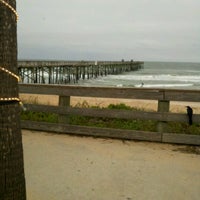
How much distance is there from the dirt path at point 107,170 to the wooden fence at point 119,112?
167 millimetres

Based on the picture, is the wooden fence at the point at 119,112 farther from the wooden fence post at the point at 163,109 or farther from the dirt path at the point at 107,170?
the dirt path at the point at 107,170

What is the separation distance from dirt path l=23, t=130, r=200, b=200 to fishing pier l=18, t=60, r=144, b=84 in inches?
979

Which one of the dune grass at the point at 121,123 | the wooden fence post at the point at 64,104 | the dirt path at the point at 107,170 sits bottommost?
the dirt path at the point at 107,170

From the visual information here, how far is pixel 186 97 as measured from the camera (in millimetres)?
5852

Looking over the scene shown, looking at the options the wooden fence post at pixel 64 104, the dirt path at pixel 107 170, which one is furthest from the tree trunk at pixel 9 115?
the wooden fence post at pixel 64 104

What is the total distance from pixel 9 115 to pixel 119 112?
388 cm

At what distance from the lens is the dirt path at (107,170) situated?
3.85 metres

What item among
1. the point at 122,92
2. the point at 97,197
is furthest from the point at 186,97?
the point at 97,197

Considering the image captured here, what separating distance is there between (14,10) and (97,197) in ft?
7.03

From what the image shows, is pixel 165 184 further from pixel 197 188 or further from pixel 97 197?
pixel 97 197

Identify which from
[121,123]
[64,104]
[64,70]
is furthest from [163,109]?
[64,70]

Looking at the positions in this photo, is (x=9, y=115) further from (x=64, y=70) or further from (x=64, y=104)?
(x=64, y=70)

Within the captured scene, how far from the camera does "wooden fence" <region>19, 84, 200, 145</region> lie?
588 cm

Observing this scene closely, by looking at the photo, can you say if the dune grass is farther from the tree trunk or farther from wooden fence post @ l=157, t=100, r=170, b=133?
the tree trunk
